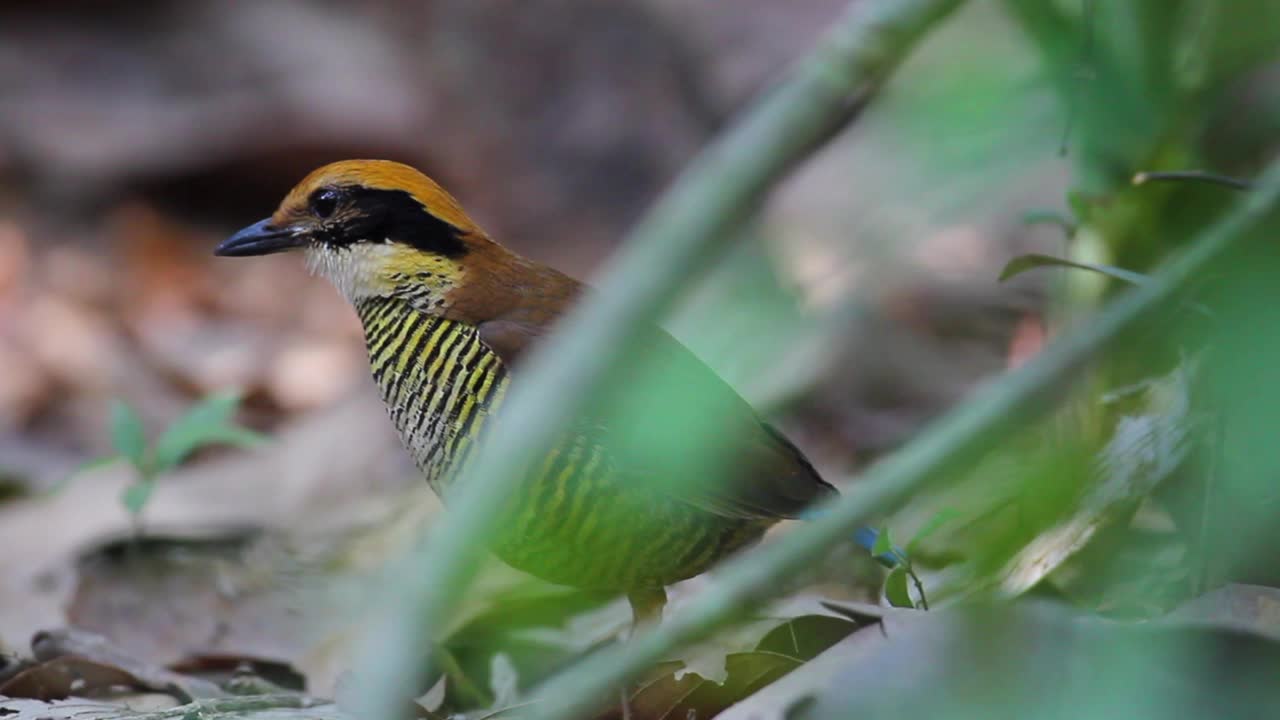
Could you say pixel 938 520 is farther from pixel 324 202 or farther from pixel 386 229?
pixel 324 202

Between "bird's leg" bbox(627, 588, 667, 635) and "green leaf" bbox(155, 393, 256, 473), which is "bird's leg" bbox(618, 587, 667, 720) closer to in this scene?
"bird's leg" bbox(627, 588, 667, 635)

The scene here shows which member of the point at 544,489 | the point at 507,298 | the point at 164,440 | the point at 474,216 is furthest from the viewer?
the point at 474,216

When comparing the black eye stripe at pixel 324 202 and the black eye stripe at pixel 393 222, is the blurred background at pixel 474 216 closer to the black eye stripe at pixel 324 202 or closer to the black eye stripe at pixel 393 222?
the black eye stripe at pixel 393 222

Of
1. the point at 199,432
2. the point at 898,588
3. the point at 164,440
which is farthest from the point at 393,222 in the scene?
the point at 898,588

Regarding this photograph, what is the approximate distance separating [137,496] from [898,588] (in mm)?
1996

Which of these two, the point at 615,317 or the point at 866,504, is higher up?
the point at 615,317

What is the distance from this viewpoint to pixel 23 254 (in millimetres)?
8797

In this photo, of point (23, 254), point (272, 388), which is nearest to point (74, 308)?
point (23, 254)

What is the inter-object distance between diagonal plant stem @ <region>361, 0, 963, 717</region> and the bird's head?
1656mm

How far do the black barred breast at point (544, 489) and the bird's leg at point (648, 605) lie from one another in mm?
91

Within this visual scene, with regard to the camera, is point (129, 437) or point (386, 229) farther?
point (129, 437)

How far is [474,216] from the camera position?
29.2 feet

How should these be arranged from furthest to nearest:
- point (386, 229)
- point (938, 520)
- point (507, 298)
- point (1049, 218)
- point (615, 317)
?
point (1049, 218)
point (386, 229)
point (507, 298)
point (938, 520)
point (615, 317)

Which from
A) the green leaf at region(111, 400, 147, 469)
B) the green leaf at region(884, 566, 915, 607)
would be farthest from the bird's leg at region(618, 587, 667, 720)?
the green leaf at region(111, 400, 147, 469)
